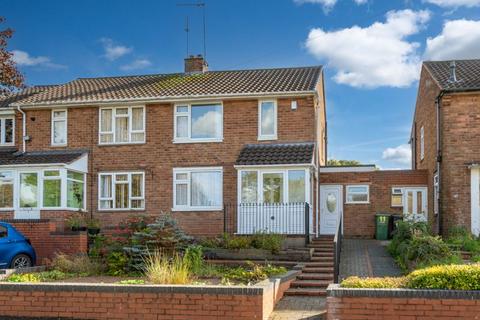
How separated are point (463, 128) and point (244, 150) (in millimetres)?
7552

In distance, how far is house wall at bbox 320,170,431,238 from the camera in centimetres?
2648

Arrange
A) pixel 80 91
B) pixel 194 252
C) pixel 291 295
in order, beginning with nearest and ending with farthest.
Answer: pixel 291 295 < pixel 194 252 < pixel 80 91

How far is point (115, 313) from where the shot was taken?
10906 mm

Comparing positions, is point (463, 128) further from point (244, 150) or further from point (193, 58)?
point (193, 58)

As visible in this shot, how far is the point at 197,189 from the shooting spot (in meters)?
23.3

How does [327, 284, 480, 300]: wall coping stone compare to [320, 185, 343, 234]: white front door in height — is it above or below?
below

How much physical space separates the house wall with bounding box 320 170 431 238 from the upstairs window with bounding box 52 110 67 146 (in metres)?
10.5

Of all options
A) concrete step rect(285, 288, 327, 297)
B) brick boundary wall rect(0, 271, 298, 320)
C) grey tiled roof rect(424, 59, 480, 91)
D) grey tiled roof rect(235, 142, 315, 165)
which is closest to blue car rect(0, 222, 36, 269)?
brick boundary wall rect(0, 271, 298, 320)

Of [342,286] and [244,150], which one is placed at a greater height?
[244,150]

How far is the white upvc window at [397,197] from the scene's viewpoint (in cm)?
2649

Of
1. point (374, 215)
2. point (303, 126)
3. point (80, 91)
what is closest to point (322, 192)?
point (374, 215)

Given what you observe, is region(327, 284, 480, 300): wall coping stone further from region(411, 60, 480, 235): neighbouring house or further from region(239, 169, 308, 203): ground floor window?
region(411, 60, 480, 235): neighbouring house

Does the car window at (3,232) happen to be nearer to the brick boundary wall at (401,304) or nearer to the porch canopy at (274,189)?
the porch canopy at (274,189)

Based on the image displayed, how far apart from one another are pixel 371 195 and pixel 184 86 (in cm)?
894
